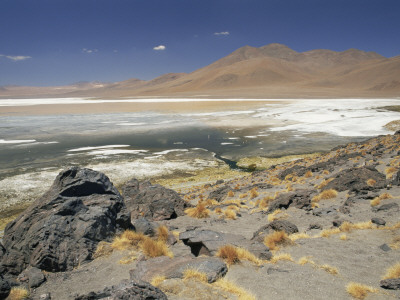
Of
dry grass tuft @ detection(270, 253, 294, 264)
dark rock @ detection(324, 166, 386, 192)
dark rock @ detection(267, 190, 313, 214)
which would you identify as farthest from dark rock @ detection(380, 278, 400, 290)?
dark rock @ detection(324, 166, 386, 192)

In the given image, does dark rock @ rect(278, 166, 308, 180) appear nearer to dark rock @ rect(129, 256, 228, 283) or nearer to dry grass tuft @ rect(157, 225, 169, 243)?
dry grass tuft @ rect(157, 225, 169, 243)

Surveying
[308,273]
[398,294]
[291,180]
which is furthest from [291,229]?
[291,180]

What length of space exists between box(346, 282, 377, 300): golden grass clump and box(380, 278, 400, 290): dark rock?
0.22 metres

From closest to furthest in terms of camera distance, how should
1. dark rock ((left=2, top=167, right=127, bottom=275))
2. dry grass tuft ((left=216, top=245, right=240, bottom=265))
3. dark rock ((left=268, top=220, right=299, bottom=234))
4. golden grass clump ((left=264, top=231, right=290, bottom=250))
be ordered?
dry grass tuft ((left=216, top=245, right=240, bottom=265)) < dark rock ((left=2, top=167, right=127, bottom=275)) < golden grass clump ((left=264, top=231, right=290, bottom=250)) < dark rock ((left=268, top=220, right=299, bottom=234))

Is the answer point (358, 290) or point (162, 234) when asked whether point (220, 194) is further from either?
point (358, 290)

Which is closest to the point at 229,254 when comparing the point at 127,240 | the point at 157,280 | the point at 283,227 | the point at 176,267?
the point at 176,267

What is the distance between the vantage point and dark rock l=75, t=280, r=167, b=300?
4.10 metres

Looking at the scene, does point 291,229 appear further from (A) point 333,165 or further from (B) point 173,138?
(B) point 173,138

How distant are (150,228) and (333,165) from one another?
40.6ft

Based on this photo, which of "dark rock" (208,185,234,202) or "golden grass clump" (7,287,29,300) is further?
"dark rock" (208,185,234,202)

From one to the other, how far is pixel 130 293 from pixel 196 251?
278cm

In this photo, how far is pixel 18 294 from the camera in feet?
16.4

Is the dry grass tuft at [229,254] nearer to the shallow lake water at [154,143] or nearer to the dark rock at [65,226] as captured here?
the dark rock at [65,226]

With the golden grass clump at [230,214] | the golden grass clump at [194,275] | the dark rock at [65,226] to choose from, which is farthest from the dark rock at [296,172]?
the golden grass clump at [194,275]
